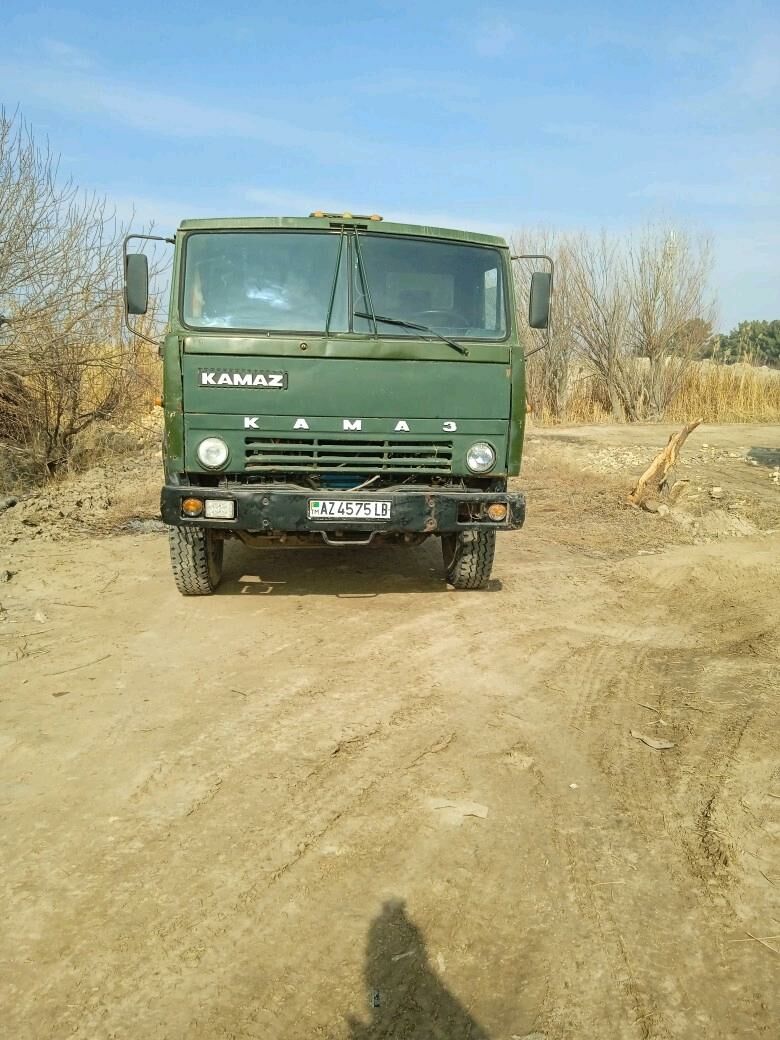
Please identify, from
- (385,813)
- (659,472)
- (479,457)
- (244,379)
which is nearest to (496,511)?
(479,457)

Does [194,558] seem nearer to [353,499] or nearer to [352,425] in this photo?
[353,499]

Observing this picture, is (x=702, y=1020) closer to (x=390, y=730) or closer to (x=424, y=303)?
(x=390, y=730)

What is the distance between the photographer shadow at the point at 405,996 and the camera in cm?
206

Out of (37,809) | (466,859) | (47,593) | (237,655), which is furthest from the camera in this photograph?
(47,593)

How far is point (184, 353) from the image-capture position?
4945mm

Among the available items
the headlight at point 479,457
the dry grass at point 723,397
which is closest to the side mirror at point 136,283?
the headlight at point 479,457

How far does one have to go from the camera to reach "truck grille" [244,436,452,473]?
5.06m

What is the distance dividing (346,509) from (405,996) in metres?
3.13

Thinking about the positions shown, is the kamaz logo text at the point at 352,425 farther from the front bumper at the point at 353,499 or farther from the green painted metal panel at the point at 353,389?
the front bumper at the point at 353,499

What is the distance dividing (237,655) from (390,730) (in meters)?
1.24

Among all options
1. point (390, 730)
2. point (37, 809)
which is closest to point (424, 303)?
point (390, 730)

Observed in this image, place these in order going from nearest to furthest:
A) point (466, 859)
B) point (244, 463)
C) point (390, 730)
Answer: point (466, 859), point (390, 730), point (244, 463)

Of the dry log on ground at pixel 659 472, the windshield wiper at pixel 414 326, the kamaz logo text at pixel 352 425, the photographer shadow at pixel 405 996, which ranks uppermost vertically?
the windshield wiper at pixel 414 326

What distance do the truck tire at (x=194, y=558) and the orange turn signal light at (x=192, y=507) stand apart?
29 centimetres
